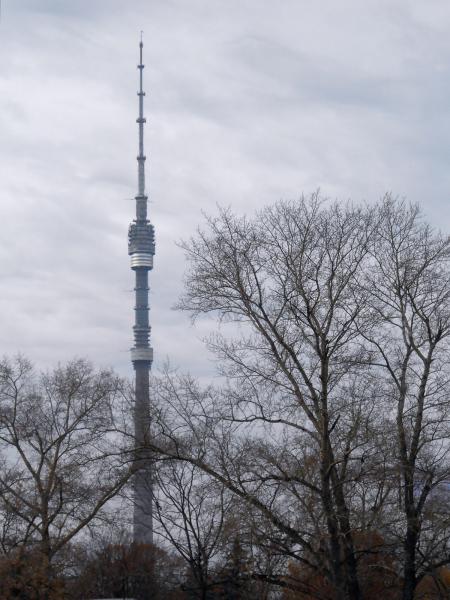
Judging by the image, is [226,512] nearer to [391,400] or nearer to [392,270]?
[391,400]

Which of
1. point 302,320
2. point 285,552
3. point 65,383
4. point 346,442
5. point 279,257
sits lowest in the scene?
point 285,552

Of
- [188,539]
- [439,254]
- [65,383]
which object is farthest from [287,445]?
[65,383]

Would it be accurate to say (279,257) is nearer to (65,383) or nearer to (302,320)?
(302,320)

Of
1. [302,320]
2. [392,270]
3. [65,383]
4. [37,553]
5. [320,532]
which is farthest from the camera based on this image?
[65,383]

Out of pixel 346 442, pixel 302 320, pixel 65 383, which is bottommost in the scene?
pixel 346 442

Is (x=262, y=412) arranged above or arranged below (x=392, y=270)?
below

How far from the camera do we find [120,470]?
65.6 feet

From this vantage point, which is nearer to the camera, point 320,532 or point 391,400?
point 320,532

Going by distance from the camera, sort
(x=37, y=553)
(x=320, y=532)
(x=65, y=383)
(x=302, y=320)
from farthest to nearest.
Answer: (x=65, y=383)
(x=37, y=553)
(x=302, y=320)
(x=320, y=532)

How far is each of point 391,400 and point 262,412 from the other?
2694 millimetres

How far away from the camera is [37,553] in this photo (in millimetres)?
30781

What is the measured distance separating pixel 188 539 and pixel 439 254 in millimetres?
15815

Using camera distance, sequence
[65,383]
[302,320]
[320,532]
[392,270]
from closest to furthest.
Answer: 1. [320,532]
2. [302,320]
3. [392,270]
4. [65,383]

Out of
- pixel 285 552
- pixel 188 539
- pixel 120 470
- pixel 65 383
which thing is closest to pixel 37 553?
pixel 188 539
